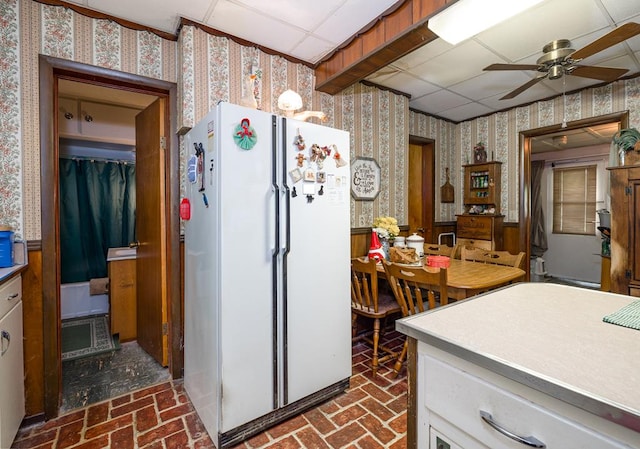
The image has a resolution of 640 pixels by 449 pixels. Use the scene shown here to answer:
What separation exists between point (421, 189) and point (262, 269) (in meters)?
3.13

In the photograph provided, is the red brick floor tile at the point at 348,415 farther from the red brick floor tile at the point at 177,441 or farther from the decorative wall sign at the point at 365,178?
the decorative wall sign at the point at 365,178

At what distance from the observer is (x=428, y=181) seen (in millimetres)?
4148

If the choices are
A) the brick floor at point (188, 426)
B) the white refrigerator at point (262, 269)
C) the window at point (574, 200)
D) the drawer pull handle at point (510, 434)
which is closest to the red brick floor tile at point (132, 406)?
the brick floor at point (188, 426)

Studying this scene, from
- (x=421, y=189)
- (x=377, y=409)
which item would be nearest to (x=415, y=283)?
(x=377, y=409)

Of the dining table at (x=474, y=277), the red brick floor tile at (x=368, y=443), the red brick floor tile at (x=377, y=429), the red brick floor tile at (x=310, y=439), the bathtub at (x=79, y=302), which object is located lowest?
the red brick floor tile at (x=310, y=439)

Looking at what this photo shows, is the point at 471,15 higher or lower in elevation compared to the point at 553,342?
higher

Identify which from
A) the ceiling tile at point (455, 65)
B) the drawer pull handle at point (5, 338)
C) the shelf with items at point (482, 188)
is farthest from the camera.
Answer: the shelf with items at point (482, 188)

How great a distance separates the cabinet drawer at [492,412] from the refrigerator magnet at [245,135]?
1.28m

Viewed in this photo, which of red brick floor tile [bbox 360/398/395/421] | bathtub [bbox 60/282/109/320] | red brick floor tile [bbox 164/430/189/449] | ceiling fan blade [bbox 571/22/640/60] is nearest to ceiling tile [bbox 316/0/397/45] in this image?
ceiling fan blade [bbox 571/22/640/60]

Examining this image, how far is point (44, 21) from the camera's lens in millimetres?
1860

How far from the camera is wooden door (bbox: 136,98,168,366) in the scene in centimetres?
238

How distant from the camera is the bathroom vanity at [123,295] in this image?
9.68 feet

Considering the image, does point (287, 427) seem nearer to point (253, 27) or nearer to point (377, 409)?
point (377, 409)

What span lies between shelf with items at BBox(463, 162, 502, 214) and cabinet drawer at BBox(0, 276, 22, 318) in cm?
459
